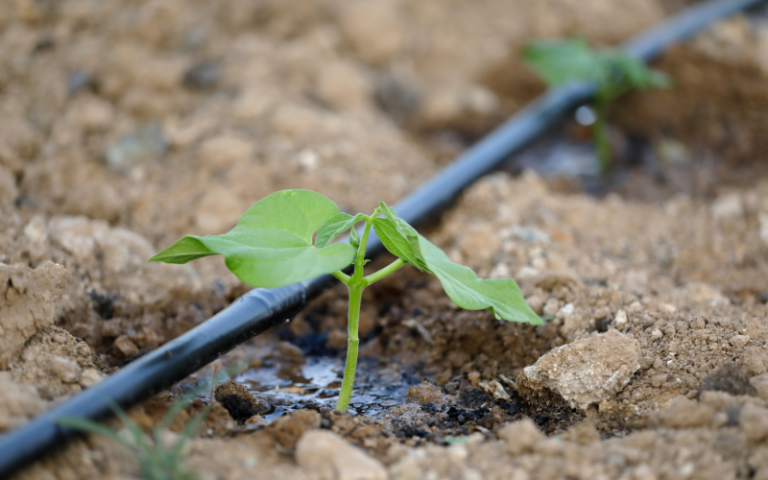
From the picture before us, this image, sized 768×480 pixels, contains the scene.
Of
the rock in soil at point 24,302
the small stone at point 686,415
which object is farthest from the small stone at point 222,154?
the small stone at point 686,415

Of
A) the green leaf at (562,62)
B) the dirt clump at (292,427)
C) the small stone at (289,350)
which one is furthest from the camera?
the green leaf at (562,62)

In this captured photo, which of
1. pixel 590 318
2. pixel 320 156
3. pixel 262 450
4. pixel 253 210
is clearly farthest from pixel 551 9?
pixel 262 450

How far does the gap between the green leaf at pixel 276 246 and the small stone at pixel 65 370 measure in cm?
29

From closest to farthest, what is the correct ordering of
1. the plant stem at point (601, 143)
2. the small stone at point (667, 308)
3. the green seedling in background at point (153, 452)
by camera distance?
the green seedling in background at point (153, 452)
the small stone at point (667, 308)
the plant stem at point (601, 143)

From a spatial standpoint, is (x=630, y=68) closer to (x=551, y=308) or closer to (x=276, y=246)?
(x=551, y=308)

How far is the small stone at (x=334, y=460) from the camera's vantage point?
1.10 metres

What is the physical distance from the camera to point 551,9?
379 centimetres

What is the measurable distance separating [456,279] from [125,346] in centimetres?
90

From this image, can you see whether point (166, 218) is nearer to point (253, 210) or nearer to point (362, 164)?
point (362, 164)

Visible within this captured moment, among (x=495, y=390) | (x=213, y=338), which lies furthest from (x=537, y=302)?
(x=213, y=338)

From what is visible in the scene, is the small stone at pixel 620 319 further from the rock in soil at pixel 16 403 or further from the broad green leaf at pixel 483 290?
the rock in soil at pixel 16 403

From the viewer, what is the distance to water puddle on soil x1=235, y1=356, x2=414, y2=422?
1576mm

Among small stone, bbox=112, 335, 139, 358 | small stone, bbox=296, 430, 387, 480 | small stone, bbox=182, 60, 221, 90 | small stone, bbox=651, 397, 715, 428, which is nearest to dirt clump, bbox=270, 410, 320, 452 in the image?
small stone, bbox=296, 430, 387, 480

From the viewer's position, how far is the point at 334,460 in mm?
1122
